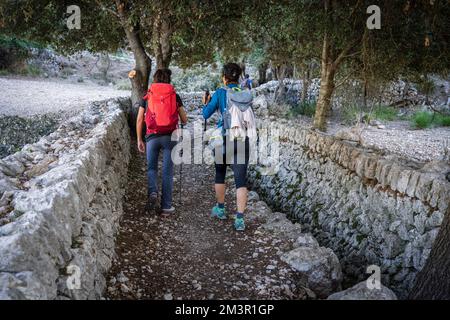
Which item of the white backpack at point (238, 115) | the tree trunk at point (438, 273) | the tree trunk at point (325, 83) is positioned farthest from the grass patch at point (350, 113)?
the tree trunk at point (438, 273)

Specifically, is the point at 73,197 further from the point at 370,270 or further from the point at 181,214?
the point at 370,270

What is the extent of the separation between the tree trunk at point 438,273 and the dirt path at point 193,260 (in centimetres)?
123

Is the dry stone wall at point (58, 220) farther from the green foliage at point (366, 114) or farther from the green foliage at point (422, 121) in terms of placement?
the green foliage at point (422, 121)

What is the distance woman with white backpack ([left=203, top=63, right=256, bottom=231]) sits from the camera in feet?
18.0

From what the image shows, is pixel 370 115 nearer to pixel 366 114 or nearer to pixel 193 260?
pixel 366 114

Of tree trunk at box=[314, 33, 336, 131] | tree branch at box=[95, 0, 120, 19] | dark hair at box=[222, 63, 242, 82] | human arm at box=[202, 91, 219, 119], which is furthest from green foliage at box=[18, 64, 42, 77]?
dark hair at box=[222, 63, 242, 82]

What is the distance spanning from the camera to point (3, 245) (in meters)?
2.73

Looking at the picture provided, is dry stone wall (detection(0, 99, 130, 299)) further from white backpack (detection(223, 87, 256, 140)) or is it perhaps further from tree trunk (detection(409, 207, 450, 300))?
tree trunk (detection(409, 207, 450, 300))

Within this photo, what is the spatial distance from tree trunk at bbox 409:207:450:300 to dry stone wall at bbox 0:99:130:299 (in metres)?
2.96

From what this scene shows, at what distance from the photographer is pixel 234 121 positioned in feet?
18.0

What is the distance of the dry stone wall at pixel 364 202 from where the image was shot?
502 centimetres
